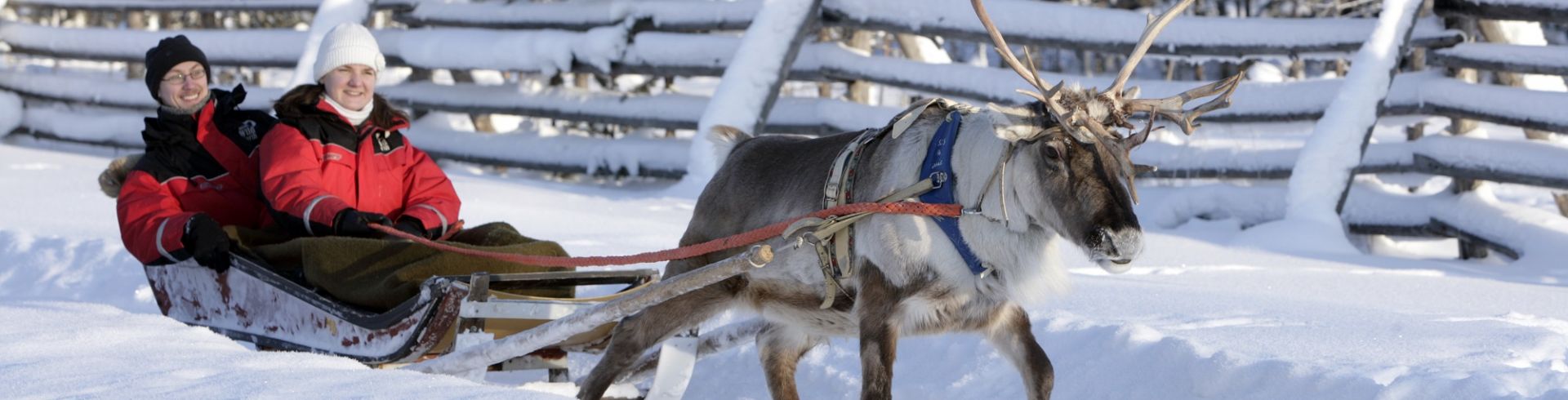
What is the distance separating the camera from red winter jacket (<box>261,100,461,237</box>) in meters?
4.94

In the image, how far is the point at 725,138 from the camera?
479 centimetres

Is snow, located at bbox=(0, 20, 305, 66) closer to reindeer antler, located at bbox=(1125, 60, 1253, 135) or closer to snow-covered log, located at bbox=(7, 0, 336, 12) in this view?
snow-covered log, located at bbox=(7, 0, 336, 12)

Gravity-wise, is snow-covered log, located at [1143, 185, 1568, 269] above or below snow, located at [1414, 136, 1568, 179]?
below

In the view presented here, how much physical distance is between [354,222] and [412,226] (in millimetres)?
270

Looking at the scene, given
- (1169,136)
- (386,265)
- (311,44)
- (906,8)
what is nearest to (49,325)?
(386,265)

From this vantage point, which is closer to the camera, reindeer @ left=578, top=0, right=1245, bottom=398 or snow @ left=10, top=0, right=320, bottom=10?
reindeer @ left=578, top=0, right=1245, bottom=398

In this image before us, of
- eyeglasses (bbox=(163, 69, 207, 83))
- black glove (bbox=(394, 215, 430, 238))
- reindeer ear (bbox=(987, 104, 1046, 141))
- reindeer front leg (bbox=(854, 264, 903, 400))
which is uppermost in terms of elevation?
eyeglasses (bbox=(163, 69, 207, 83))

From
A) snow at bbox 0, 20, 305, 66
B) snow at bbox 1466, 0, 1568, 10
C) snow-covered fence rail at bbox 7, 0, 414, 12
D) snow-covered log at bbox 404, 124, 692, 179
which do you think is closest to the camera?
snow at bbox 1466, 0, 1568, 10

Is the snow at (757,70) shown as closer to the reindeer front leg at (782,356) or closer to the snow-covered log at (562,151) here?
the snow-covered log at (562,151)

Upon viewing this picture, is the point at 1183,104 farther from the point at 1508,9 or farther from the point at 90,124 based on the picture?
the point at 90,124

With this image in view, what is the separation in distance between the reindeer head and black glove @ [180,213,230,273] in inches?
98.4

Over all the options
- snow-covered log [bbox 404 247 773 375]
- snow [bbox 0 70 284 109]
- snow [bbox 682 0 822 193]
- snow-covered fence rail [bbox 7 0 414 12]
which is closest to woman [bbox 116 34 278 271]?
snow-covered log [bbox 404 247 773 375]

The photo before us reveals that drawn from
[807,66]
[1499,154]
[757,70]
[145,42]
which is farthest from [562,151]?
[1499,154]

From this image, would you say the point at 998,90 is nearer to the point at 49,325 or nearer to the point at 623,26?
the point at 623,26
